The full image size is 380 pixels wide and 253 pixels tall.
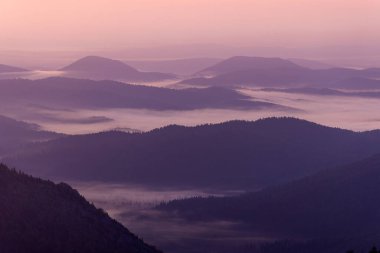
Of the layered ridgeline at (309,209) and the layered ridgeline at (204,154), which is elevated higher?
the layered ridgeline at (204,154)

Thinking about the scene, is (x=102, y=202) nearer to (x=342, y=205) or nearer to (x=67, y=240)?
(x=342, y=205)

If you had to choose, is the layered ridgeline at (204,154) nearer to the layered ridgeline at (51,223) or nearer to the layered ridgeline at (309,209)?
the layered ridgeline at (309,209)

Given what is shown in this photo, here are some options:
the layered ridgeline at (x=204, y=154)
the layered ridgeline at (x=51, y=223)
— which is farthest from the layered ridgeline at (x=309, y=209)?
the layered ridgeline at (x=51, y=223)

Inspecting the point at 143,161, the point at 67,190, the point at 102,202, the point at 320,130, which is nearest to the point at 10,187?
the point at 67,190

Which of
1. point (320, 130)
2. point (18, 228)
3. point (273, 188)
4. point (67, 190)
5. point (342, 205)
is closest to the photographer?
point (18, 228)

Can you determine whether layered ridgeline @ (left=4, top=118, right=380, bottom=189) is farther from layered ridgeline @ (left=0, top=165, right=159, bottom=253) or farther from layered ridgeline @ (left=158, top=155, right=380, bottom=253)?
layered ridgeline @ (left=0, top=165, right=159, bottom=253)
